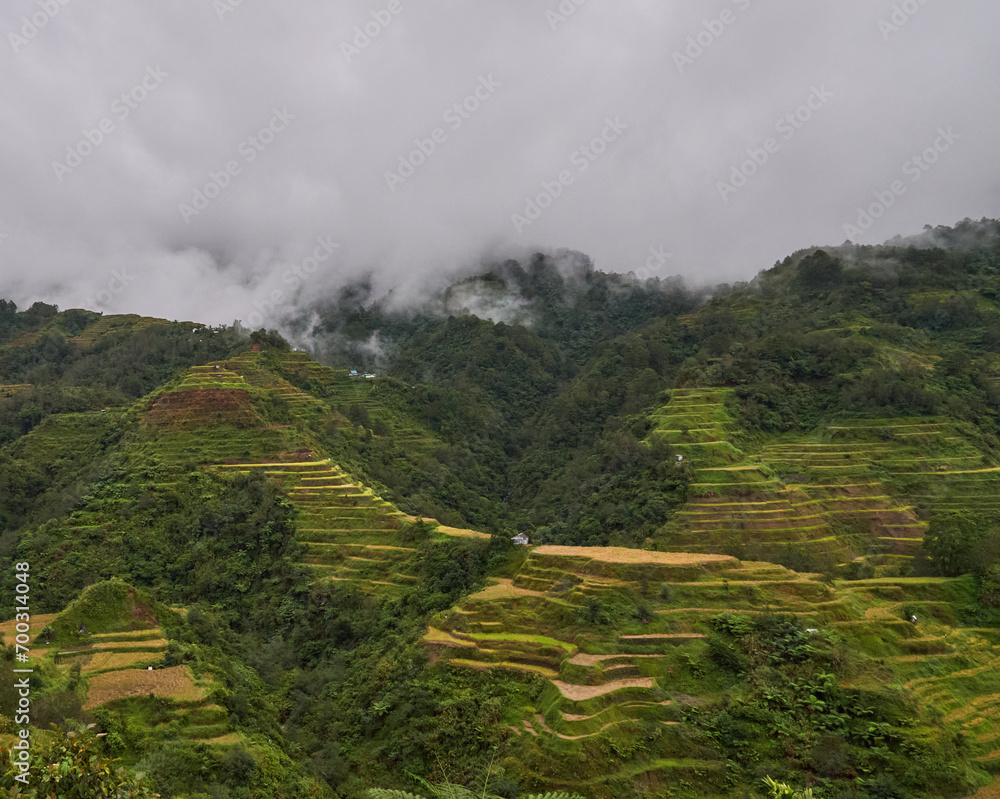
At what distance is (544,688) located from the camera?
20.5 m

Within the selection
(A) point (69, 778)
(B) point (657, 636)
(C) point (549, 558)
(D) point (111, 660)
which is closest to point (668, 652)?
(B) point (657, 636)

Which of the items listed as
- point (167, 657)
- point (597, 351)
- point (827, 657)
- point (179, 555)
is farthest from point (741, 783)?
point (597, 351)

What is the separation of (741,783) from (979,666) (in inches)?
470

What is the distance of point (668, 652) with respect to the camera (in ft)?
69.1

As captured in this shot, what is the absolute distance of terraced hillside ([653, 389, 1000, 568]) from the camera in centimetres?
3344

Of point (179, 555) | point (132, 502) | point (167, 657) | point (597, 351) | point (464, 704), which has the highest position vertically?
point (597, 351)

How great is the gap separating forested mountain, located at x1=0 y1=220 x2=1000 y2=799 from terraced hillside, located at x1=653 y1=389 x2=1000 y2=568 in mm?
201

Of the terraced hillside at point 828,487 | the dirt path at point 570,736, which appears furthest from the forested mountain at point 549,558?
the terraced hillside at point 828,487

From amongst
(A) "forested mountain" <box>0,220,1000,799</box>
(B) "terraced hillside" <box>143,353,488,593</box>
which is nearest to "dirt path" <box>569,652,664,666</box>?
(A) "forested mountain" <box>0,220,1000,799</box>

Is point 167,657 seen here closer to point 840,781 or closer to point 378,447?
point 840,781

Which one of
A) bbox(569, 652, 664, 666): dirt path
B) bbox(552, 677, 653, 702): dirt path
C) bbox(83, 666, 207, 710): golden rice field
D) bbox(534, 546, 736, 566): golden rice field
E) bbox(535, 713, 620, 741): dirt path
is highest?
bbox(534, 546, 736, 566): golden rice field

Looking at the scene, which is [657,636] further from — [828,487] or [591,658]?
[828,487]

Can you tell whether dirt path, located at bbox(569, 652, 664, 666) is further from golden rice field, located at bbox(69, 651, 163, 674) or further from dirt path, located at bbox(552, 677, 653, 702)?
golden rice field, located at bbox(69, 651, 163, 674)

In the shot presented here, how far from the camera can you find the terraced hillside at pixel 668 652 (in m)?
17.9
